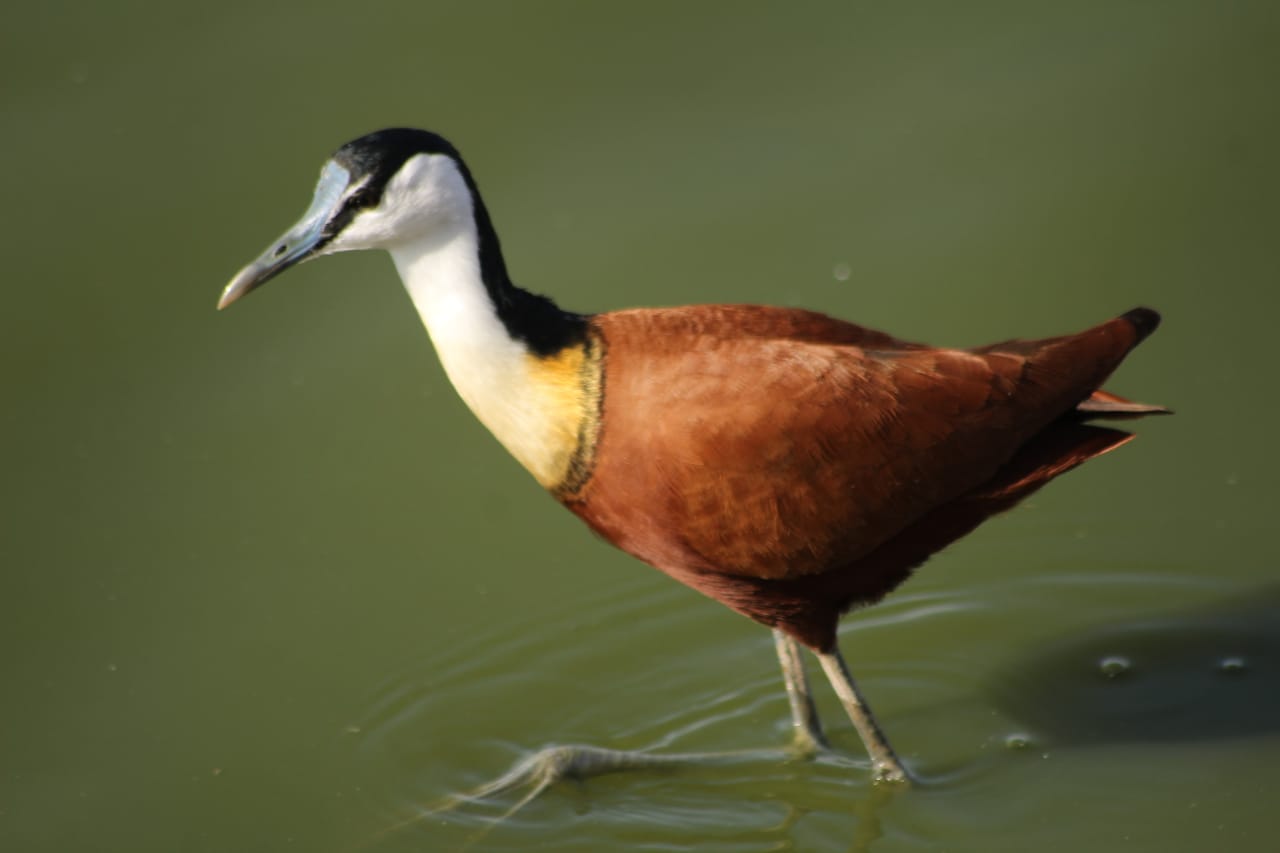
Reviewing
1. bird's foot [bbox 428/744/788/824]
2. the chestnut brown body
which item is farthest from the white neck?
bird's foot [bbox 428/744/788/824]

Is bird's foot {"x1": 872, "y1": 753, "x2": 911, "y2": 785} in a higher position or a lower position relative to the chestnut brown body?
lower

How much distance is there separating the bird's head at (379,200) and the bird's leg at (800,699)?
1381 millimetres

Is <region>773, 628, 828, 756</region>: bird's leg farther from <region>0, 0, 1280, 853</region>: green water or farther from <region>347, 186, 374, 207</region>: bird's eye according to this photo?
<region>347, 186, 374, 207</region>: bird's eye

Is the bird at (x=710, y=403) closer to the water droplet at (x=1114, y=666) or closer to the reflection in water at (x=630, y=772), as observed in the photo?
the reflection in water at (x=630, y=772)

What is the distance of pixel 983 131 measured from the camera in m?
6.04

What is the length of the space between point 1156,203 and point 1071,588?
1718mm

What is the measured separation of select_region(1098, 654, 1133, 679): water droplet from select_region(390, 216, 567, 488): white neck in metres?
1.61

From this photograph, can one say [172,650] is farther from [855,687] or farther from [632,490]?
[855,687]

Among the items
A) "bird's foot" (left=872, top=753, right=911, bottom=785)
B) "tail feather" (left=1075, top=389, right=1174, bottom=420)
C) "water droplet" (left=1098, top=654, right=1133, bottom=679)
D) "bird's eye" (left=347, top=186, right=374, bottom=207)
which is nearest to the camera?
"bird's eye" (left=347, top=186, right=374, bottom=207)

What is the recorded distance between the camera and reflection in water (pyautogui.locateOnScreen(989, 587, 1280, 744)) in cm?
422

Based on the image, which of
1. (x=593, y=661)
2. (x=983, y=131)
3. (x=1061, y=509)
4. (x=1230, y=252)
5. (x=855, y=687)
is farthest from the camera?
(x=983, y=131)

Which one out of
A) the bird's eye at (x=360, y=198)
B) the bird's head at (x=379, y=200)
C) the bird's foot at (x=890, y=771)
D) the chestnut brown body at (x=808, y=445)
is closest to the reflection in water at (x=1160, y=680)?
the bird's foot at (x=890, y=771)

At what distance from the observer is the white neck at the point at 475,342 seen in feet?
12.2

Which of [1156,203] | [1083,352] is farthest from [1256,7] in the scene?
[1083,352]
